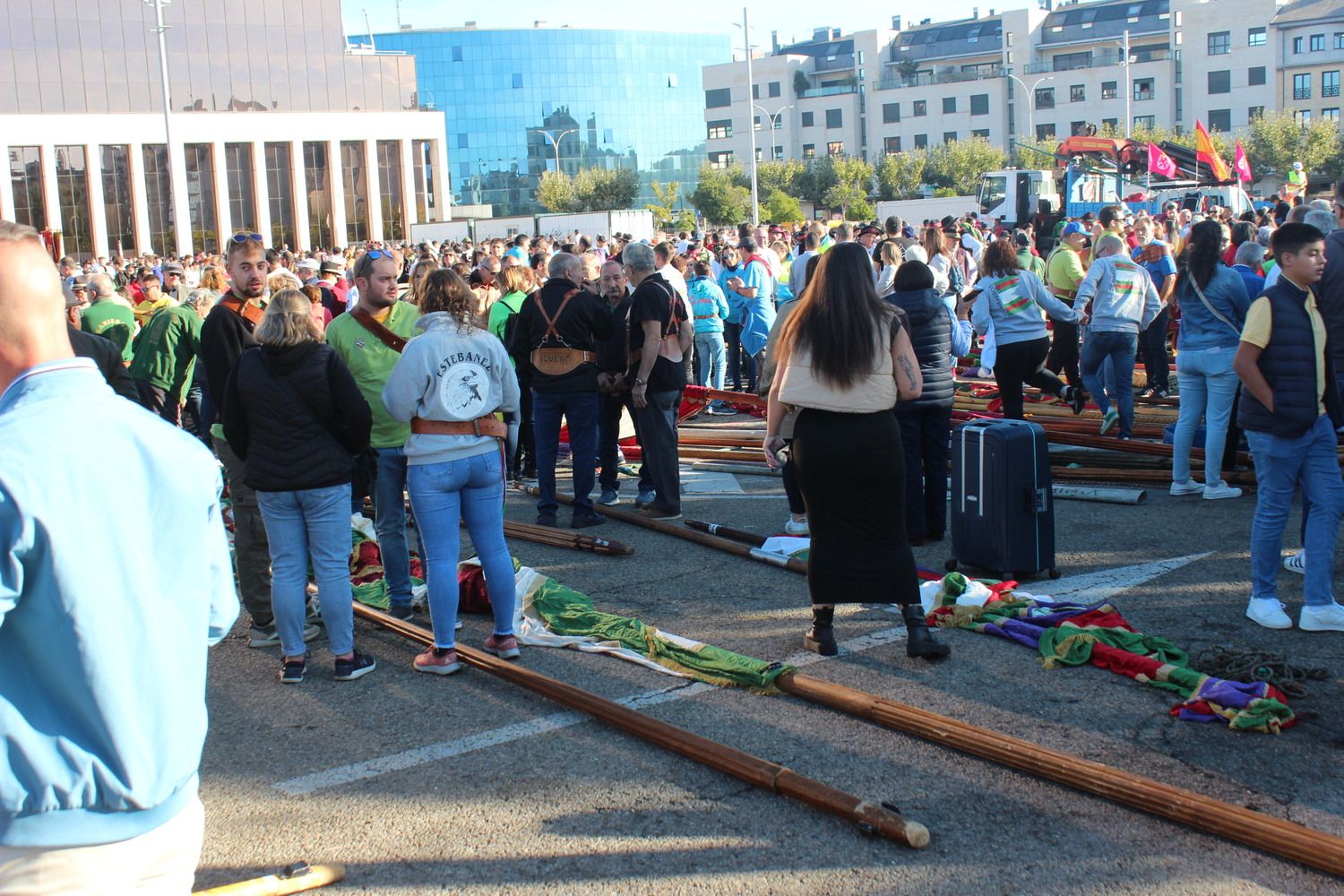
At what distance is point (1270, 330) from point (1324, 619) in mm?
1443

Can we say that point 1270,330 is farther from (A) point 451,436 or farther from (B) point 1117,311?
(B) point 1117,311

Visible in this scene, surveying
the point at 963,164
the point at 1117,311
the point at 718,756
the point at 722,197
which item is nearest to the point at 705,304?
the point at 1117,311

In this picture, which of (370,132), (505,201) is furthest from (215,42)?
(505,201)

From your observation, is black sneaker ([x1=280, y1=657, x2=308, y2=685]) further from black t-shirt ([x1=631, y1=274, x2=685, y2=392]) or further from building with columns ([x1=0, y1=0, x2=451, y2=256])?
building with columns ([x1=0, y1=0, x2=451, y2=256])

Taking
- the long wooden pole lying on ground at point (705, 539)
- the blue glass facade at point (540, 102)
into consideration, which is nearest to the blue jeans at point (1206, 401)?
the long wooden pole lying on ground at point (705, 539)

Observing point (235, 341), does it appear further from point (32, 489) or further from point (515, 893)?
point (32, 489)

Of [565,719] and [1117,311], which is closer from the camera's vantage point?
[565,719]

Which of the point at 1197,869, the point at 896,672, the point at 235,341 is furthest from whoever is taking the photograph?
the point at 235,341

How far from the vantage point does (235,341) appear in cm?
698

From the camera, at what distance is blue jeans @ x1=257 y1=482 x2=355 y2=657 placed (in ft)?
20.1

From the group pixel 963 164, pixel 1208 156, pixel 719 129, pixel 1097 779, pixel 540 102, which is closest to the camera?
pixel 1097 779

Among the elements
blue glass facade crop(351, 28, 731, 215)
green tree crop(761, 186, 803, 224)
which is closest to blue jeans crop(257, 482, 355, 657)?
green tree crop(761, 186, 803, 224)

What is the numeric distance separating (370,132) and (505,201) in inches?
2588

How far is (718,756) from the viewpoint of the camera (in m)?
4.84
